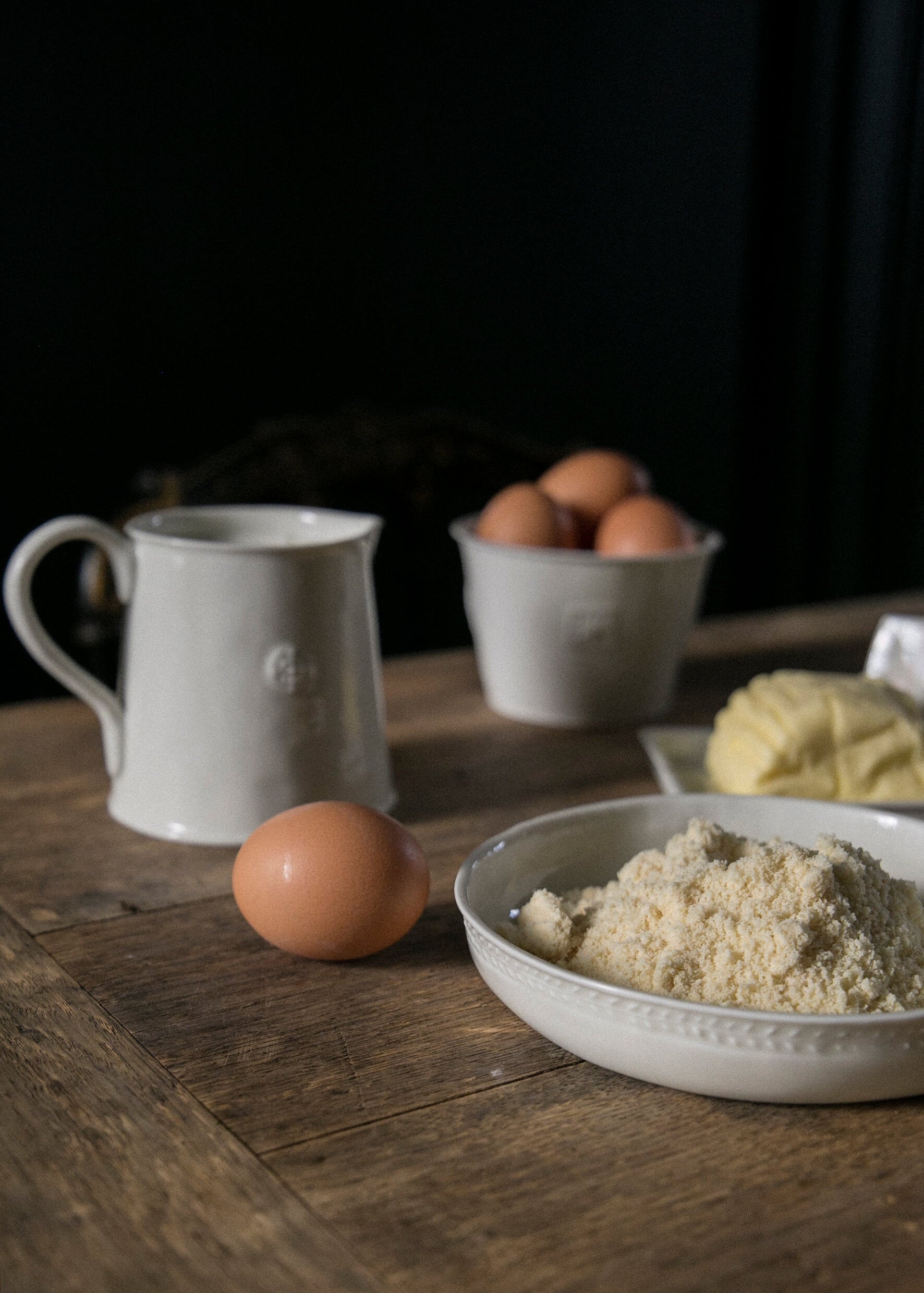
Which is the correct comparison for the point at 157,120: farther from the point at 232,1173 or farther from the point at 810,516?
the point at 232,1173

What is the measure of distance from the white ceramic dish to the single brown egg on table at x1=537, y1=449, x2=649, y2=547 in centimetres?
20

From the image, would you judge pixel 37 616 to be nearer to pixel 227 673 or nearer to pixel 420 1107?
pixel 227 673

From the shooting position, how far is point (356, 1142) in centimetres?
47

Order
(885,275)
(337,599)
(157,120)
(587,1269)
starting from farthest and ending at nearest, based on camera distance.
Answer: (885,275) → (157,120) → (337,599) → (587,1269)

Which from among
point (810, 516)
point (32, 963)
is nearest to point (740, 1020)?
point (32, 963)

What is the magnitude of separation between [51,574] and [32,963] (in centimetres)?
177

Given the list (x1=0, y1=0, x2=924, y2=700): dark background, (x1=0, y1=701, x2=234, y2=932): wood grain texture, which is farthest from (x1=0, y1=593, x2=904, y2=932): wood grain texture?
(x1=0, y1=0, x2=924, y2=700): dark background

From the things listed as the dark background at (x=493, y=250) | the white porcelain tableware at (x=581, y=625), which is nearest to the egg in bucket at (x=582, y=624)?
the white porcelain tableware at (x=581, y=625)

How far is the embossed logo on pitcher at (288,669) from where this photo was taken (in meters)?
0.73

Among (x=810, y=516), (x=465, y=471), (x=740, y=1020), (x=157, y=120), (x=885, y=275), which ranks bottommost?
(x=810, y=516)

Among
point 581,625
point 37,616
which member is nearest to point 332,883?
point 37,616

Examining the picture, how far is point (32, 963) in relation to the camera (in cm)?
61

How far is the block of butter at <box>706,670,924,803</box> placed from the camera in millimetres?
781

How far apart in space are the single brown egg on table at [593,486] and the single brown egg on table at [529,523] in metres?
0.02
